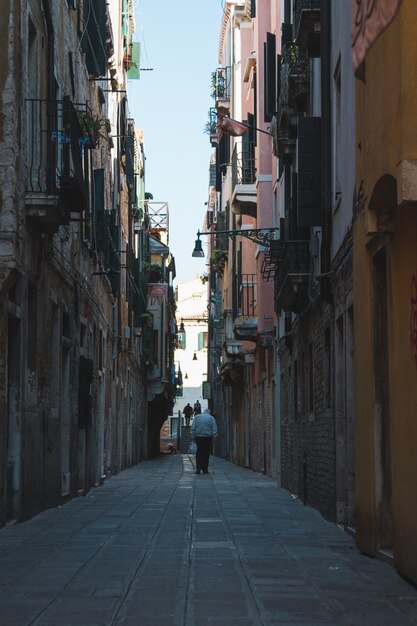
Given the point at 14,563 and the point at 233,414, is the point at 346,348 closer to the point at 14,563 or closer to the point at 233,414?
the point at 14,563

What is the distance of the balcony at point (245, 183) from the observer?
3403cm

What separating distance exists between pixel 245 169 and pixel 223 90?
13.7m

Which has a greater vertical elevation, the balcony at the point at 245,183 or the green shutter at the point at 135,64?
the green shutter at the point at 135,64

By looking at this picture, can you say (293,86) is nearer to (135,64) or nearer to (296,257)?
(296,257)

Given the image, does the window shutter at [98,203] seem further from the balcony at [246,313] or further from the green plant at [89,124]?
the balcony at [246,313]

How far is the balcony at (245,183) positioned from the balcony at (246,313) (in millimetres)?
1845

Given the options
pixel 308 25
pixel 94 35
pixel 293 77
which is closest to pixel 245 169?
pixel 94 35

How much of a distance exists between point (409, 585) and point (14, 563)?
11.2 ft

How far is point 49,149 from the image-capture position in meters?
16.4

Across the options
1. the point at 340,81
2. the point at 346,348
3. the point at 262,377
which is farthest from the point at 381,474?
the point at 262,377

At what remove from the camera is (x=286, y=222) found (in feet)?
71.9

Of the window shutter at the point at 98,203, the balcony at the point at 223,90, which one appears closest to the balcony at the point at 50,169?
the window shutter at the point at 98,203

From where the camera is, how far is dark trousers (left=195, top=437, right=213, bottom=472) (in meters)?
30.6

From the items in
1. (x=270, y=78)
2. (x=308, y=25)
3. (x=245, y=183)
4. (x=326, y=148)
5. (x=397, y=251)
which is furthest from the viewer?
(x=245, y=183)
